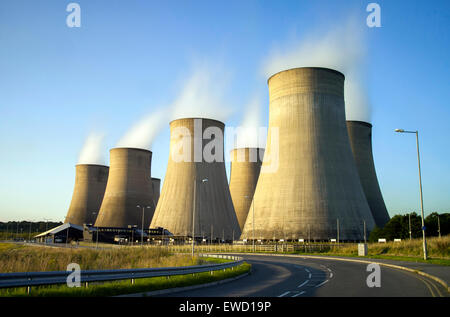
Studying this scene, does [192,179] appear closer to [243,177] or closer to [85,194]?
[243,177]

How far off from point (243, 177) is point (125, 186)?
17.5 meters

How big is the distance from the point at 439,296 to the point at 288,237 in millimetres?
28260

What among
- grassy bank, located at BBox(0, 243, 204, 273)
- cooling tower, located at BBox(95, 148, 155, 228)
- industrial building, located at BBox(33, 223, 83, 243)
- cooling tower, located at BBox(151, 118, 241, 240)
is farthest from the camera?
industrial building, located at BBox(33, 223, 83, 243)

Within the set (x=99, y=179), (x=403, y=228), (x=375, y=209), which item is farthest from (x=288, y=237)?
(x=99, y=179)

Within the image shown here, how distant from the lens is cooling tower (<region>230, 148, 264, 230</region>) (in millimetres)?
60531

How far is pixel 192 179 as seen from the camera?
43.6 meters

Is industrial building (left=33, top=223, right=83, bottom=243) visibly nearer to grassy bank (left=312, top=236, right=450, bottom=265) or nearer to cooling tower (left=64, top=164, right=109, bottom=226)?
cooling tower (left=64, top=164, right=109, bottom=226)

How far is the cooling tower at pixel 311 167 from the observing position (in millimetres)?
34719

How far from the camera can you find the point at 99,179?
64188 mm

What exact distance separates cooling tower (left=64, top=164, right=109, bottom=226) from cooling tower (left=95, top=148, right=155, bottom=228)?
8020 mm

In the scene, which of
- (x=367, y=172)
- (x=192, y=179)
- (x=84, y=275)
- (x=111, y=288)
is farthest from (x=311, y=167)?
(x=84, y=275)

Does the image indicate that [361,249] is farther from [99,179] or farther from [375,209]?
[99,179]

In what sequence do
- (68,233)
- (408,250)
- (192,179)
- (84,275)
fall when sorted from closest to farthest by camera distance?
(84,275) < (408,250) < (192,179) < (68,233)

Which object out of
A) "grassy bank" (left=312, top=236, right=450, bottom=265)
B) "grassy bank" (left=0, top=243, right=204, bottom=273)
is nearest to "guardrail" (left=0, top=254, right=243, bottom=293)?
"grassy bank" (left=0, top=243, right=204, bottom=273)
